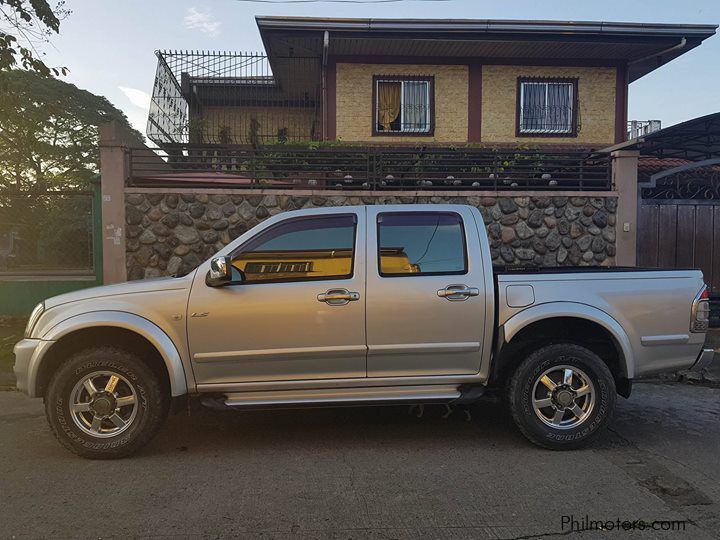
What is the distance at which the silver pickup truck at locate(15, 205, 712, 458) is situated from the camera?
14.0 feet

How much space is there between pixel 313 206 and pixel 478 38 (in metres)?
6.05

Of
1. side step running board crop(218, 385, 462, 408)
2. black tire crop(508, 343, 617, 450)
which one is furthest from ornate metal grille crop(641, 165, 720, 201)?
side step running board crop(218, 385, 462, 408)

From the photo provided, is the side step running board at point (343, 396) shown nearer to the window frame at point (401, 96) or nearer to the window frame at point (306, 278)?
the window frame at point (306, 278)

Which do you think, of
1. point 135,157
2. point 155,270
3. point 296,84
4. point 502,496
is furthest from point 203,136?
point 502,496

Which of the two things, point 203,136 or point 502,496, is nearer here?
point 502,496

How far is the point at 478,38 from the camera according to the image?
12141 mm

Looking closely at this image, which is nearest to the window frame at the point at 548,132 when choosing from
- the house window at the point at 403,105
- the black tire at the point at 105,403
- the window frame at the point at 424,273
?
the house window at the point at 403,105

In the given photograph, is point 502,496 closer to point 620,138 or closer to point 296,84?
point 620,138

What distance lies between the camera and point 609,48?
41.6 ft

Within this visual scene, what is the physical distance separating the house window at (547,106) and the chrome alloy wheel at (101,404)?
1140cm

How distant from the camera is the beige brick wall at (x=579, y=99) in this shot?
13203 millimetres

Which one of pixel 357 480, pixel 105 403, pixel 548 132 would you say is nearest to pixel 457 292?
pixel 357 480

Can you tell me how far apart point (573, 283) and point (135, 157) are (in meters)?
7.34

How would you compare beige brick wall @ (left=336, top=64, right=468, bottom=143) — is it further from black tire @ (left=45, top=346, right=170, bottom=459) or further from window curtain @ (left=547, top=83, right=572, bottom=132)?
black tire @ (left=45, top=346, right=170, bottom=459)
